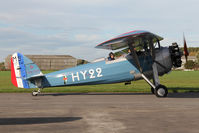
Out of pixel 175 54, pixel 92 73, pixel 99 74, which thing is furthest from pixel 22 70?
pixel 175 54

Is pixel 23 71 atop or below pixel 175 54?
below

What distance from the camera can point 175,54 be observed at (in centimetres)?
1305

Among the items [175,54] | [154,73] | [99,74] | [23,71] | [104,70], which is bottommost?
[154,73]

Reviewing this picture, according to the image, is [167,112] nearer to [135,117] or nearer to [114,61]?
[135,117]

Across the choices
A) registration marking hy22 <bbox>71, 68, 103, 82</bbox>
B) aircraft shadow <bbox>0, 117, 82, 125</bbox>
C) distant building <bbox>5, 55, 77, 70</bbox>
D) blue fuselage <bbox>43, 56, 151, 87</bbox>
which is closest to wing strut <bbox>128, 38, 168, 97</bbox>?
blue fuselage <bbox>43, 56, 151, 87</bbox>

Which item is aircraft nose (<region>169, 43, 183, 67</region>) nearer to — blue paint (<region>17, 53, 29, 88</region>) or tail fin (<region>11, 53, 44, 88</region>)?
tail fin (<region>11, 53, 44, 88</region>)

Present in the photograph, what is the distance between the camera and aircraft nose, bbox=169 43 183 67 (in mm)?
13062

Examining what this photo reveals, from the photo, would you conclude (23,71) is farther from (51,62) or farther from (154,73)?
(51,62)

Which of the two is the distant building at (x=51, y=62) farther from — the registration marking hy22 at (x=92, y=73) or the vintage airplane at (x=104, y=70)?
the registration marking hy22 at (x=92, y=73)

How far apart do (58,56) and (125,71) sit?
357 feet

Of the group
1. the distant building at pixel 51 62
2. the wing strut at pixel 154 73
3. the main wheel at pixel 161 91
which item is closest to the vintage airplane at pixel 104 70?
the wing strut at pixel 154 73

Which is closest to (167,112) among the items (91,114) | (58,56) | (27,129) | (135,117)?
(135,117)

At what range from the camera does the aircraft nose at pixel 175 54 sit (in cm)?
→ 1306

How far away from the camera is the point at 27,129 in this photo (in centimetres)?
567
